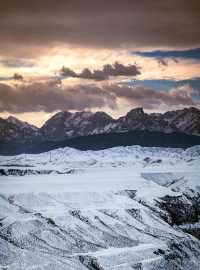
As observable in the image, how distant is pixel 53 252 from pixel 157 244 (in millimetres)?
16017

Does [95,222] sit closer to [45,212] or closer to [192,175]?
[45,212]

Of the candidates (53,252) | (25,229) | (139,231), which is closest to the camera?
(53,252)

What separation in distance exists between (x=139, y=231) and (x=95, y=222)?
6.79m

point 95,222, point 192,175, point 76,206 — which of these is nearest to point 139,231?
point 95,222

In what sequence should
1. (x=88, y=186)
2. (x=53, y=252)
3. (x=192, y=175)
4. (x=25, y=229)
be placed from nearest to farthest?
(x=53, y=252)
(x=25, y=229)
(x=88, y=186)
(x=192, y=175)

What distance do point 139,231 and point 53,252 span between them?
18.9 meters

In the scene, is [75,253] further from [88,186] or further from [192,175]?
[192,175]

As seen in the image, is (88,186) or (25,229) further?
(88,186)

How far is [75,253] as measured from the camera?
259 ft

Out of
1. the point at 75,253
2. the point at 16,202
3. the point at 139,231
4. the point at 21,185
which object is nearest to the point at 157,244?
the point at 139,231

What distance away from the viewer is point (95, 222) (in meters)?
93.1

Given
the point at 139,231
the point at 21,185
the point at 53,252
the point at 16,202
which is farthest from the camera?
the point at 21,185

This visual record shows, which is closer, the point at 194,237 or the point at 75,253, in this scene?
the point at 75,253

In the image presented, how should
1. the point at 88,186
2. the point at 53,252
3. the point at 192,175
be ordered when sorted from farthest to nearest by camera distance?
the point at 192,175 → the point at 88,186 → the point at 53,252
